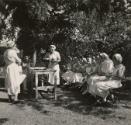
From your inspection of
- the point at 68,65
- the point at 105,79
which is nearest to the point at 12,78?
the point at 105,79

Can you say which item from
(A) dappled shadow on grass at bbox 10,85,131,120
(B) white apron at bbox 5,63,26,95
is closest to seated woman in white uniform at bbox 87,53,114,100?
(A) dappled shadow on grass at bbox 10,85,131,120

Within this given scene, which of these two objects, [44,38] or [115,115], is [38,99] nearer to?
[115,115]

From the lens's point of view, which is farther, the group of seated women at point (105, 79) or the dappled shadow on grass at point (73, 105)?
the group of seated women at point (105, 79)

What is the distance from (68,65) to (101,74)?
21.2 feet

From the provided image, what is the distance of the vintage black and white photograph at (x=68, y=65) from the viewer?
1009cm

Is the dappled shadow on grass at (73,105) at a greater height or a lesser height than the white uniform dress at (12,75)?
lesser


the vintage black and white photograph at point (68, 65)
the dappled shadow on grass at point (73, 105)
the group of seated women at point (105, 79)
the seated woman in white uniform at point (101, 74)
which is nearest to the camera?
the dappled shadow on grass at point (73, 105)

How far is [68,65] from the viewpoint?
59.1ft

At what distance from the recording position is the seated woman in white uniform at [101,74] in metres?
11.0

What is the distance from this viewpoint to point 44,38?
18.6 meters

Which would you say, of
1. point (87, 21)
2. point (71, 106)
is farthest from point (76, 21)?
point (71, 106)

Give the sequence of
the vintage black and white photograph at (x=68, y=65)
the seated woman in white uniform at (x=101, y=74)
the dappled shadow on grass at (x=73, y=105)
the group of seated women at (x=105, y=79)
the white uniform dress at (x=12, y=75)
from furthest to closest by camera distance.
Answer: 1. the white uniform dress at (x=12, y=75)
2. the seated woman in white uniform at (x=101, y=74)
3. the group of seated women at (x=105, y=79)
4. the vintage black and white photograph at (x=68, y=65)
5. the dappled shadow on grass at (x=73, y=105)

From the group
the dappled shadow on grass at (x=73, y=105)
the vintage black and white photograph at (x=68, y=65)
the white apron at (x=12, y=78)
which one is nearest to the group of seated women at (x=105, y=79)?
the vintage black and white photograph at (x=68, y=65)

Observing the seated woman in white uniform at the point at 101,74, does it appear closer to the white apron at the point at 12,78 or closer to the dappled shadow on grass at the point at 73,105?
the dappled shadow on grass at the point at 73,105
